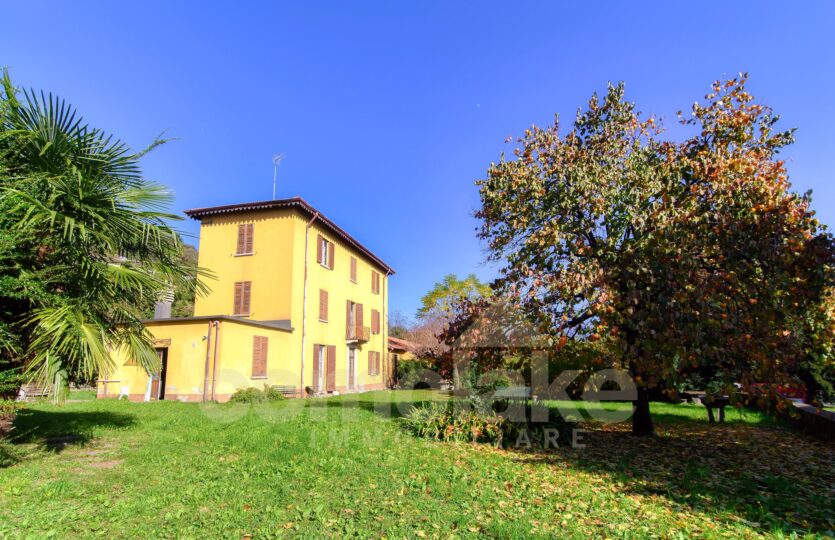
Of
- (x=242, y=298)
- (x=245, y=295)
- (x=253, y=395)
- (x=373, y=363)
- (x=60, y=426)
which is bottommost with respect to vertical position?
(x=60, y=426)

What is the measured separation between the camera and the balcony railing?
2273cm

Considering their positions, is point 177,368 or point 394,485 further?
point 177,368

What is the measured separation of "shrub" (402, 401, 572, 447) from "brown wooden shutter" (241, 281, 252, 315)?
1202cm

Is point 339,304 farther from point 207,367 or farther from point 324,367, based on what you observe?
point 207,367

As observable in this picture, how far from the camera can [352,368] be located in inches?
912

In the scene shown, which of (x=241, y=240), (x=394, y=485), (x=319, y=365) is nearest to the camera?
(x=394, y=485)

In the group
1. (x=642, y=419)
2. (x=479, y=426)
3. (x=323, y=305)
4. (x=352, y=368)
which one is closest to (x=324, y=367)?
(x=323, y=305)

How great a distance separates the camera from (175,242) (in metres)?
7.34

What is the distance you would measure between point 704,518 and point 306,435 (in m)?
6.17

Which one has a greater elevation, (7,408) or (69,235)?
(69,235)

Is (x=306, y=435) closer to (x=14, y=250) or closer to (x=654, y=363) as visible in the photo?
(x=14, y=250)

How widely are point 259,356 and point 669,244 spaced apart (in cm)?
1422

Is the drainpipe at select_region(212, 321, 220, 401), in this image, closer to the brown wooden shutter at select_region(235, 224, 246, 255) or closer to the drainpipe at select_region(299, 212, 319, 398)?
the drainpipe at select_region(299, 212, 319, 398)

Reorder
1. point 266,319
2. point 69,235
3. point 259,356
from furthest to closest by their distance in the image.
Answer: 1. point 266,319
2. point 259,356
3. point 69,235
